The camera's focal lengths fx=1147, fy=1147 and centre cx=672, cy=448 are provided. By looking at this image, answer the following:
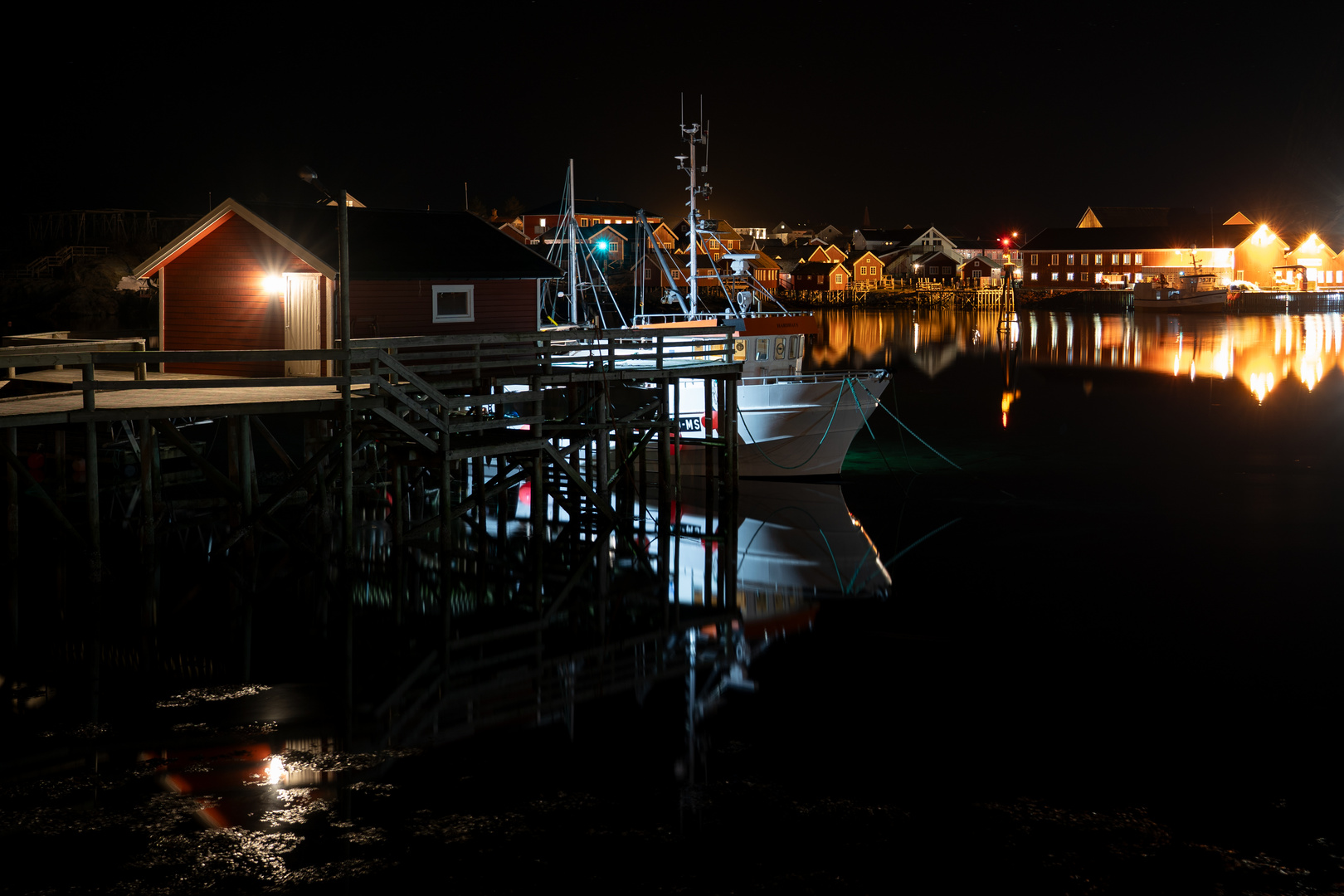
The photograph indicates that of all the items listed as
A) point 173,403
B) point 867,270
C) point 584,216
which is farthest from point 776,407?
point 867,270

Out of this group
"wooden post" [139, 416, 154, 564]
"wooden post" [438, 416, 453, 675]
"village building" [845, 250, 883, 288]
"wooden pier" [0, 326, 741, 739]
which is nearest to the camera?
"wooden pier" [0, 326, 741, 739]

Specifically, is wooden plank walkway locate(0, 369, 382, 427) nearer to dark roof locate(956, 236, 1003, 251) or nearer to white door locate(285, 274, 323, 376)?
white door locate(285, 274, 323, 376)

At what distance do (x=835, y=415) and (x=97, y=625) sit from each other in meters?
16.2

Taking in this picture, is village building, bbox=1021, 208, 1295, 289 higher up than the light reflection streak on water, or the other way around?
village building, bbox=1021, 208, 1295, 289

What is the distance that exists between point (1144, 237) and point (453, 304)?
410ft

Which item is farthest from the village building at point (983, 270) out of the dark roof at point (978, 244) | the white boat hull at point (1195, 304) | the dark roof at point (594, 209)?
the dark roof at point (594, 209)

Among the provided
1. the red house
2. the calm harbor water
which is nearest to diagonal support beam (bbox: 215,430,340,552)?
the calm harbor water

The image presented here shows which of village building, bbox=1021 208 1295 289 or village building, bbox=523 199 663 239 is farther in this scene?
village building, bbox=1021 208 1295 289

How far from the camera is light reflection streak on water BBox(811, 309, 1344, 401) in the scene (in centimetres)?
5497

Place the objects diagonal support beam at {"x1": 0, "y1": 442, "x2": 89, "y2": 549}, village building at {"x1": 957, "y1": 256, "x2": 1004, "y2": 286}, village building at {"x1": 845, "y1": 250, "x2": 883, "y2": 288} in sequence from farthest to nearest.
Result: village building at {"x1": 957, "y1": 256, "x2": 1004, "y2": 286} → village building at {"x1": 845, "y1": 250, "x2": 883, "y2": 288} → diagonal support beam at {"x1": 0, "y1": 442, "x2": 89, "y2": 549}

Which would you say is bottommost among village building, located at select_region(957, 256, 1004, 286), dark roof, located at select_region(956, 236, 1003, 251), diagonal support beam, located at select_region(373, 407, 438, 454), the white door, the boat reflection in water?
the boat reflection in water

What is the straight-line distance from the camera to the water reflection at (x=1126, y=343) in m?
55.6

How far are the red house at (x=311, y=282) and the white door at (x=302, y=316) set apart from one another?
0.02 m

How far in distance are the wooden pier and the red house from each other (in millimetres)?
925
